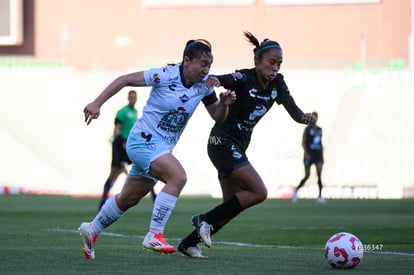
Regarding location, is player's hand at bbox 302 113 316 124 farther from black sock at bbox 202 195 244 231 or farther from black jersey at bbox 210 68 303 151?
black sock at bbox 202 195 244 231

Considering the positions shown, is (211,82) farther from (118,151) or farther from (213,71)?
(213,71)

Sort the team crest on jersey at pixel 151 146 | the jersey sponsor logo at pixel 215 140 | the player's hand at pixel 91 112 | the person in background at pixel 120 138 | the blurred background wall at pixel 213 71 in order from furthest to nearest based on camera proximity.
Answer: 1. the blurred background wall at pixel 213 71
2. the person in background at pixel 120 138
3. the jersey sponsor logo at pixel 215 140
4. the team crest on jersey at pixel 151 146
5. the player's hand at pixel 91 112

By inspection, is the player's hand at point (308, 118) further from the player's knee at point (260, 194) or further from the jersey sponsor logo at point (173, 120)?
the jersey sponsor logo at point (173, 120)

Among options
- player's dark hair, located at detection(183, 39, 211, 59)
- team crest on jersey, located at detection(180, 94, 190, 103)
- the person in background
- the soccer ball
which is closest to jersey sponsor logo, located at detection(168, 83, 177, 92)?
team crest on jersey, located at detection(180, 94, 190, 103)

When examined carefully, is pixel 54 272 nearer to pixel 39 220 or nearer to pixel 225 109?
pixel 225 109

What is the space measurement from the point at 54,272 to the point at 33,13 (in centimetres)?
4513

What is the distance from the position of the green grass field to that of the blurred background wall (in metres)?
15.5

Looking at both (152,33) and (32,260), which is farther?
(152,33)

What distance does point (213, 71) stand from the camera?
42.9 m

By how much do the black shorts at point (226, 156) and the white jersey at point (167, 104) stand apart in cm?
55

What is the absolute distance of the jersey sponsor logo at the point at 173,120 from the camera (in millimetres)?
9406

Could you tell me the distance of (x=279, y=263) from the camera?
9.11 metres

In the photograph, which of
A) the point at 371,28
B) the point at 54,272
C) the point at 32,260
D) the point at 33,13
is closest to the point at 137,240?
the point at 32,260

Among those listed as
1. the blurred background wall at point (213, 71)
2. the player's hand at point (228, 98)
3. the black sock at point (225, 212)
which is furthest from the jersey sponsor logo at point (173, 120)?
the blurred background wall at point (213, 71)
